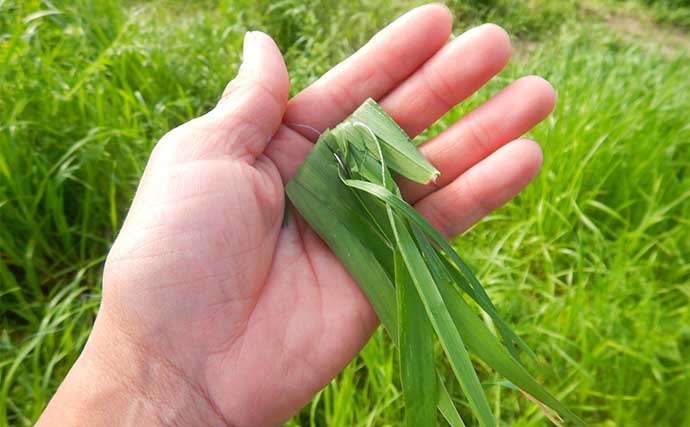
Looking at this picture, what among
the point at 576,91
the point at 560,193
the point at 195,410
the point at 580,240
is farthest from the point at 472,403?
the point at 576,91

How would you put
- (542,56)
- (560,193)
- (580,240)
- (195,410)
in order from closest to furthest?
1. (195,410)
2. (580,240)
3. (560,193)
4. (542,56)

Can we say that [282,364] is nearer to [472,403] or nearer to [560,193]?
[472,403]

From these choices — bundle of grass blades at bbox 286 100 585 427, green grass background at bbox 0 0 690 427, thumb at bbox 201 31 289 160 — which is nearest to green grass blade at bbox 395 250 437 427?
bundle of grass blades at bbox 286 100 585 427

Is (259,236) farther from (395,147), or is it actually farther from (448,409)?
(448,409)

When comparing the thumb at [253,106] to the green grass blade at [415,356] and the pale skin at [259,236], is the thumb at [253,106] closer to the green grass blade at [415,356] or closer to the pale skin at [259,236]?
the pale skin at [259,236]

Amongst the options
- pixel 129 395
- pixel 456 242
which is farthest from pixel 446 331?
pixel 456 242

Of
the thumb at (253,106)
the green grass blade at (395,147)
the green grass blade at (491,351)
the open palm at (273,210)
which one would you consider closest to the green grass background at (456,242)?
the green grass blade at (491,351)

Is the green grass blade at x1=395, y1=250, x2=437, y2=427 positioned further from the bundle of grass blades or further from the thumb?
the thumb
